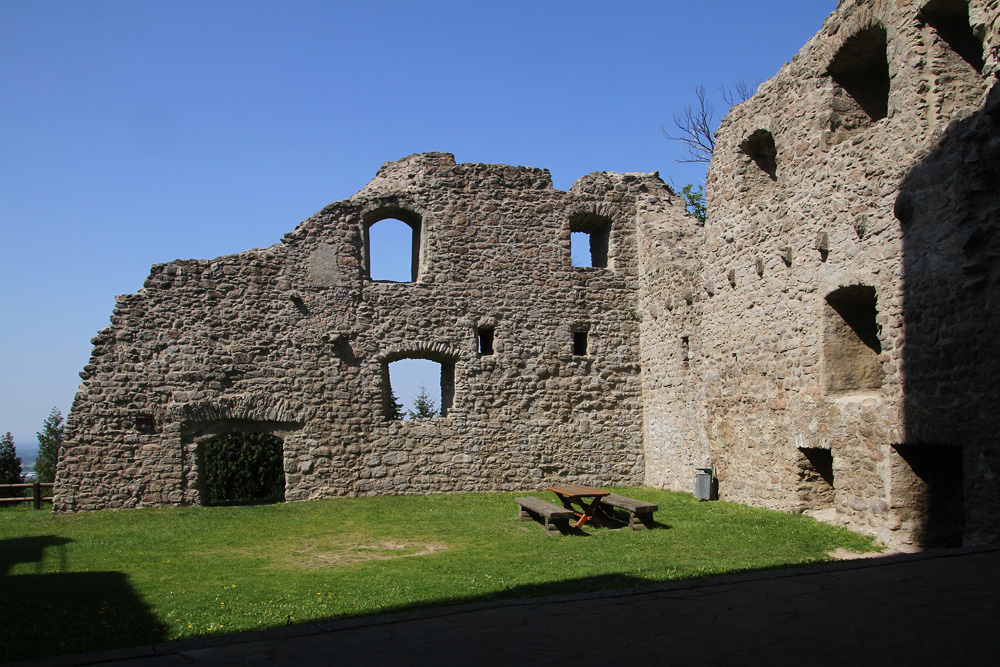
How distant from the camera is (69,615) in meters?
5.93

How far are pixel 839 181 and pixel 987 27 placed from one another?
235 centimetres

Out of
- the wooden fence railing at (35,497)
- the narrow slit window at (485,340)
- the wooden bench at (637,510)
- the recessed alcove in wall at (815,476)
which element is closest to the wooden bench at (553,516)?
the wooden bench at (637,510)

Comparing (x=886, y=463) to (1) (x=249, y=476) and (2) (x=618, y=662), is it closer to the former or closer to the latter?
(2) (x=618, y=662)

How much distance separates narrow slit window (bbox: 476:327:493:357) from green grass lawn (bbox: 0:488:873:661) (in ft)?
10.0

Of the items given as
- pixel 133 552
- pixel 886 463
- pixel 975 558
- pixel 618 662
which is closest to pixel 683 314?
pixel 886 463

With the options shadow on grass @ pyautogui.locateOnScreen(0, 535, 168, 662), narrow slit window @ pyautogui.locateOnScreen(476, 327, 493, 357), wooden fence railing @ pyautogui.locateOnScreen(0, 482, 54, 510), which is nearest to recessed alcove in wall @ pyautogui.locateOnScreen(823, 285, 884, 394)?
narrow slit window @ pyautogui.locateOnScreen(476, 327, 493, 357)

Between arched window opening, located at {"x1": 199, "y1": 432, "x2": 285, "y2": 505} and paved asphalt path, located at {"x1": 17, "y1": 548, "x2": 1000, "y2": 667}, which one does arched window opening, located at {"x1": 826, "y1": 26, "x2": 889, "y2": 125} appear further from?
arched window opening, located at {"x1": 199, "y1": 432, "x2": 285, "y2": 505}

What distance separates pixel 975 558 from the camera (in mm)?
5711

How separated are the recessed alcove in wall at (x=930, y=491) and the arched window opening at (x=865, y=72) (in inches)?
167

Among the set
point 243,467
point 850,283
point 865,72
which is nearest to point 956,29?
point 865,72

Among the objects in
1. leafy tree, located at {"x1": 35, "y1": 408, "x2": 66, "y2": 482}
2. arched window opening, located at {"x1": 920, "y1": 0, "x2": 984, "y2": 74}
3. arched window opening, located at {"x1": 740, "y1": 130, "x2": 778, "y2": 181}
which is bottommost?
leafy tree, located at {"x1": 35, "y1": 408, "x2": 66, "y2": 482}

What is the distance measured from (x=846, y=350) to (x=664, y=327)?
4.47 m

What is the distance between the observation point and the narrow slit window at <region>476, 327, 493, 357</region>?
14211 millimetres

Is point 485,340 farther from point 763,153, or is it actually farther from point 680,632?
point 680,632
